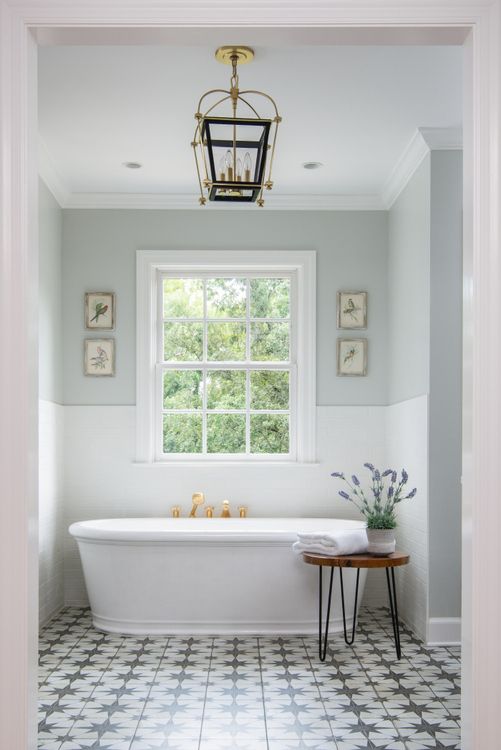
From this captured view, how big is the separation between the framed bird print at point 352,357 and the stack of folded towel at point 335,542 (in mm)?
1649

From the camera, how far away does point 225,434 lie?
6527 mm

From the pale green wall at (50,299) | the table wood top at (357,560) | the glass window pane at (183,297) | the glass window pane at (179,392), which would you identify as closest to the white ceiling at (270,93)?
the pale green wall at (50,299)

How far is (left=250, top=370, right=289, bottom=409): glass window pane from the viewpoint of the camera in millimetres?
6566

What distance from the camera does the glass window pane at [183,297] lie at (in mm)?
6590

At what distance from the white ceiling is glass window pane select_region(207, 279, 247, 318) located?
81 cm

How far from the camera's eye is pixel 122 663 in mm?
4703

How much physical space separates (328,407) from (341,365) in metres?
0.32

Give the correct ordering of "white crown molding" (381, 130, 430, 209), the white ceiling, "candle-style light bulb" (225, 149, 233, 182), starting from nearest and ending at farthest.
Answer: "candle-style light bulb" (225, 149, 233, 182) < the white ceiling < "white crown molding" (381, 130, 430, 209)

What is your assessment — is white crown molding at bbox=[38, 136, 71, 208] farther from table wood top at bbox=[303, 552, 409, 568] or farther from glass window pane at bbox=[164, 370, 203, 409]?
table wood top at bbox=[303, 552, 409, 568]

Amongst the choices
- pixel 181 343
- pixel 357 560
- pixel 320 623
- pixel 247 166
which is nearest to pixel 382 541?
pixel 357 560

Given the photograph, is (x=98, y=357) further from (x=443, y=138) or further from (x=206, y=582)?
(x=443, y=138)

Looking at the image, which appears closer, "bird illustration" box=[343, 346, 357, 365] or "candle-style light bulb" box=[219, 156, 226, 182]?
"candle-style light bulb" box=[219, 156, 226, 182]

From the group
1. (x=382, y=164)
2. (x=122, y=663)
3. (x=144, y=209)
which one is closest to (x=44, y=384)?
(x=144, y=209)

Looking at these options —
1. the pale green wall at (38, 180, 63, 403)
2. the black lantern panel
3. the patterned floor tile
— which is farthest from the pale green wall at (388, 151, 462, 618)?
the pale green wall at (38, 180, 63, 403)
